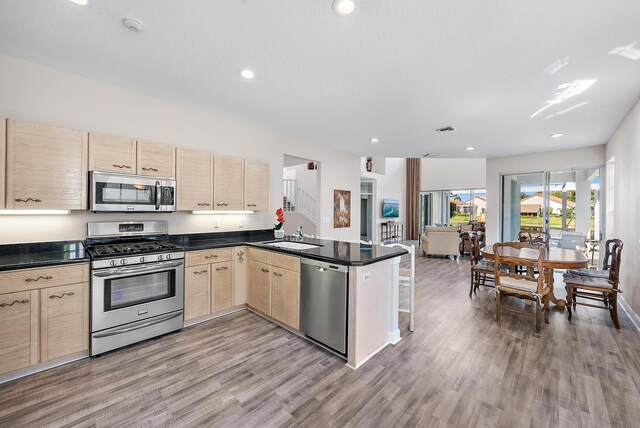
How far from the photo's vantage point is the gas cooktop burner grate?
260cm

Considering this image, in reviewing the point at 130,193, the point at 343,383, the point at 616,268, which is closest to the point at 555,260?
the point at 616,268

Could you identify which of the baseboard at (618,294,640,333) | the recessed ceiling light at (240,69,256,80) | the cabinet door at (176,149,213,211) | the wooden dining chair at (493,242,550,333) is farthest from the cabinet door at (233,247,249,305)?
the baseboard at (618,294,640,333)

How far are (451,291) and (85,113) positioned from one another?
5.58 m

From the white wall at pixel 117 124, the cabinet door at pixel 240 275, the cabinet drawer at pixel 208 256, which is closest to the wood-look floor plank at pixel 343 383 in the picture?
the cabinet door at pixel 240 275

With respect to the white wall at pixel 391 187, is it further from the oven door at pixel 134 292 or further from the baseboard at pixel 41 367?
the baseboard at pixel 41 367

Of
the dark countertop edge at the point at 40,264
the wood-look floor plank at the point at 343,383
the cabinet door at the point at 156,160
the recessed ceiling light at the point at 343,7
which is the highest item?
the recessed ceiling light at the point at 343,7

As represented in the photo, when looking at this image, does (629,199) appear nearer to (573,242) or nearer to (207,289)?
(573,242)

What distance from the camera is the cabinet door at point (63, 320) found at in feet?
7.39

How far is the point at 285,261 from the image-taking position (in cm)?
303

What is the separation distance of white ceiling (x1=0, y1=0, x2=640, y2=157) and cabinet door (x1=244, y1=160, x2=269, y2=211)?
725 millimetres

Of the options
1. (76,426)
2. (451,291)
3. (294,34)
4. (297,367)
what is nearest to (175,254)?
(76,426)

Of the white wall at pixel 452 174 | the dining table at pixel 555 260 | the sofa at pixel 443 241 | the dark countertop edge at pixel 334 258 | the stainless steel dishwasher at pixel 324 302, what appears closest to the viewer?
the dark countertop edge at pixel 334 258

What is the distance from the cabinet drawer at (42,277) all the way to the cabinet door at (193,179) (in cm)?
112

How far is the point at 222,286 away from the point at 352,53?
2.92m
